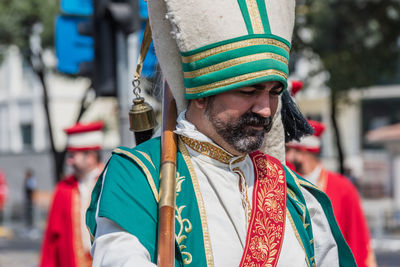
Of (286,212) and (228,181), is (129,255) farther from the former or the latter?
(286,212)

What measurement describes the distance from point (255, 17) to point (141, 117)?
2.04 ft

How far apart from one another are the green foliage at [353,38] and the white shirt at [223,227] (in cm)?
1145

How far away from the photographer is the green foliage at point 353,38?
14.3 metres

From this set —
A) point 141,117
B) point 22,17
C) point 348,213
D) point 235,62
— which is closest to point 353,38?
point 22,17

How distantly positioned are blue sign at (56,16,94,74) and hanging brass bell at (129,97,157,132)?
12.4 feet

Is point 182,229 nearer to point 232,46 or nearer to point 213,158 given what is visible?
point 213,158

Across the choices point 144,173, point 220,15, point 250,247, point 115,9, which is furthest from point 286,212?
point 115,9

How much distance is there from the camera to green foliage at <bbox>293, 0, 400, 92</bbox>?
1430 centimetres

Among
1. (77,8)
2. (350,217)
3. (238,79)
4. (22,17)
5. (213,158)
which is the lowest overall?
(350,217)

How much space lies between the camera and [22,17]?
17422 millimetres

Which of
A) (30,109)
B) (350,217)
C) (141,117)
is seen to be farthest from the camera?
(30,109)

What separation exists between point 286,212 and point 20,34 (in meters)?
15.8

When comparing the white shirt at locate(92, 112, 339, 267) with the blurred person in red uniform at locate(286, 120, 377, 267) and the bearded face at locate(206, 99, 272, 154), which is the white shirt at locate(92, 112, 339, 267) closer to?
the bearded face at locate(206, 99, 272, 154)

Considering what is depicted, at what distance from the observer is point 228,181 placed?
2.50 meters
